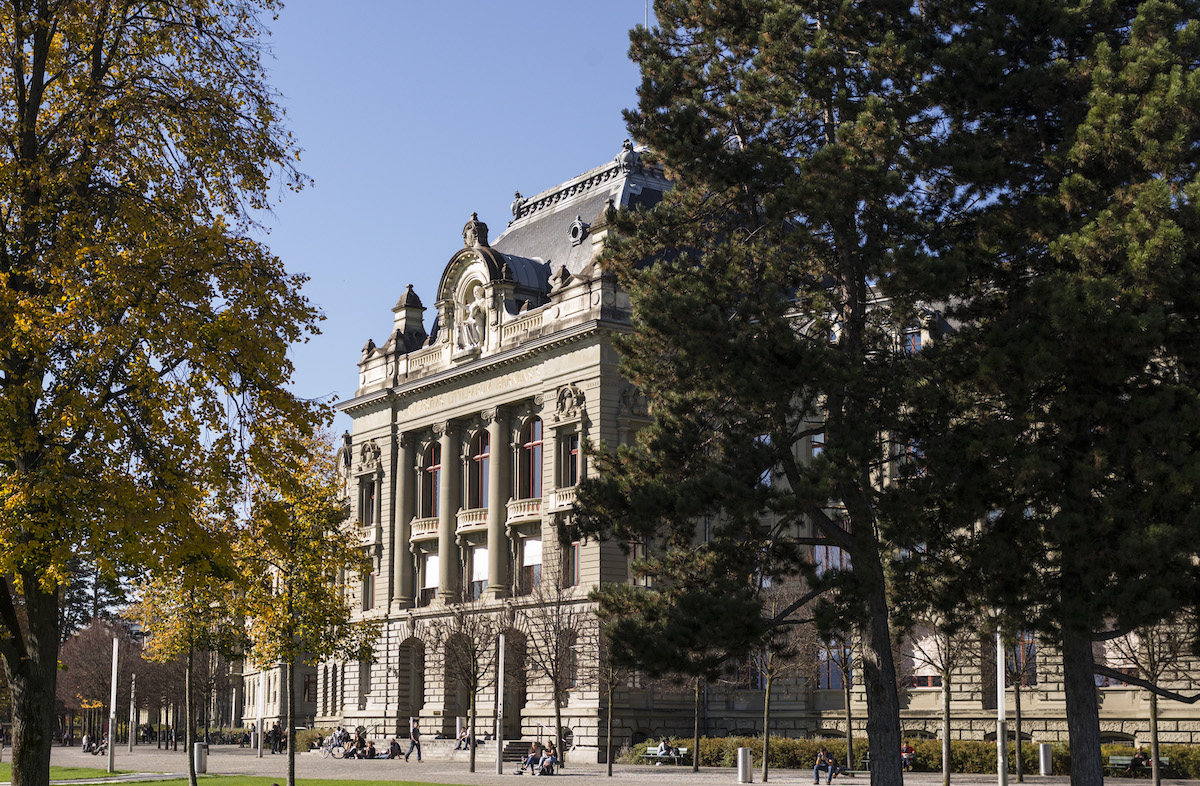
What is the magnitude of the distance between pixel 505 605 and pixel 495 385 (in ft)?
36.7

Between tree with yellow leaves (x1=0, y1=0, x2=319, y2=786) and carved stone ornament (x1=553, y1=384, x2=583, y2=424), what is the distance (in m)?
39.8

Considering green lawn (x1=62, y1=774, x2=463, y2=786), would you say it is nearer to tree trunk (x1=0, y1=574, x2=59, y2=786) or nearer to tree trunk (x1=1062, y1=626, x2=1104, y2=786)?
tree trunk (x1=0, y1=574, x2=59, y2=786)

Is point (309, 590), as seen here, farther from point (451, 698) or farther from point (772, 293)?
point (451, 698)

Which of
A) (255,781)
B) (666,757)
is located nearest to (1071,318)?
(255,781)

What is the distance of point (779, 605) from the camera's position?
5041 cm

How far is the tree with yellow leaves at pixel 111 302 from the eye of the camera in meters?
17.7

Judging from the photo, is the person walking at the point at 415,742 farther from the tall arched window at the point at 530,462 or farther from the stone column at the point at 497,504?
the tall arched window at the point at 530,462

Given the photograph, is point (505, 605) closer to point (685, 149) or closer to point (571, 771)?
point (571, 771)

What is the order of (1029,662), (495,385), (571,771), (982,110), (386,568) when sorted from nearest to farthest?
1. (982,110)
2. (1029,662)
3. (571,771)
4. (495,385)
5. (386,568)

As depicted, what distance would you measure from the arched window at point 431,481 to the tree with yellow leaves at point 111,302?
168 feet

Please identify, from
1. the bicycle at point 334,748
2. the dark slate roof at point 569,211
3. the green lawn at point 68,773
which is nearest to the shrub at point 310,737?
the bicycle at point 334,748

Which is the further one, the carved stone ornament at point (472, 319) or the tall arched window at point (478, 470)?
the carved stone ornament at point (472, 319)

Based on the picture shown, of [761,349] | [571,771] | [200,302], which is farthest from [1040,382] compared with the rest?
[571,771]

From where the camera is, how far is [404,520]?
237ft
